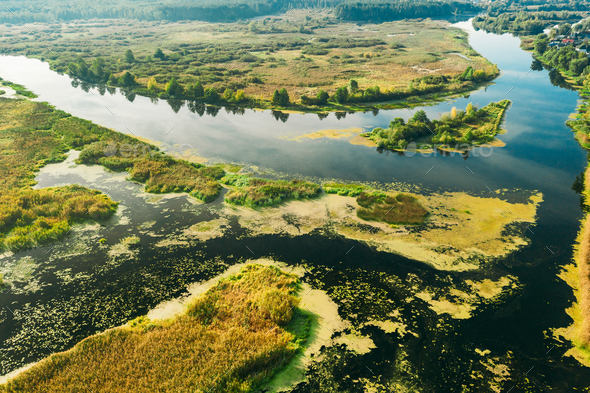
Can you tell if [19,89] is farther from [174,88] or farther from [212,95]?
[212,95]

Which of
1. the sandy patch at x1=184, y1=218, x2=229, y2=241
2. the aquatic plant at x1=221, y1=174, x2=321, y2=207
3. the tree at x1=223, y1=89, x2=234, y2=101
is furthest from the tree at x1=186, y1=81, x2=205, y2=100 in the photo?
the sandy patch at x1=184, y1=218, x2=229, y2=241

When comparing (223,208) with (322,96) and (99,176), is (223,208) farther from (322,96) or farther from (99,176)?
(322,96)

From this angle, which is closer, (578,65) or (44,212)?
(44,212)

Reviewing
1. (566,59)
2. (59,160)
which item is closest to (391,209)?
(59,160)

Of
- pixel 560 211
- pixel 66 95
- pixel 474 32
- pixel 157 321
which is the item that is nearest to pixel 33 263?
pixel 157 321

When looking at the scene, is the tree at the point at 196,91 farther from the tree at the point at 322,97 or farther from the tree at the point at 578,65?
the tree at the point at 578,65

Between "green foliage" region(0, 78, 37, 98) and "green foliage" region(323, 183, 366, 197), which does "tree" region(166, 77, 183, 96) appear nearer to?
"green foliage" region(0, 78, 37, 98)

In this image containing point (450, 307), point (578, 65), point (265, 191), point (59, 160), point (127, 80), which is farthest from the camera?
point (578, 65)

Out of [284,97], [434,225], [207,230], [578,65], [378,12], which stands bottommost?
[434,225]
